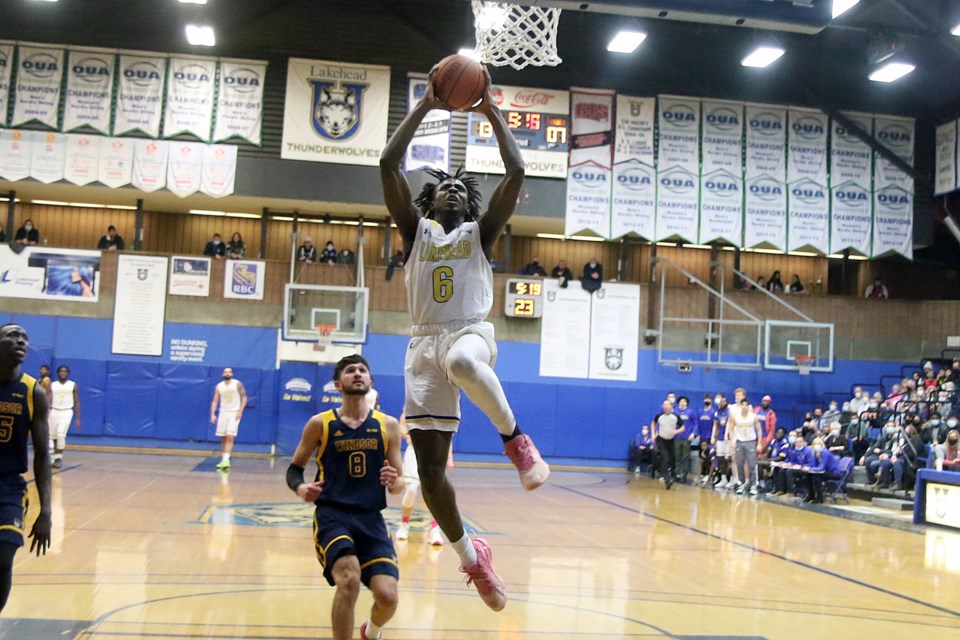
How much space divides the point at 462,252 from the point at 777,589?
5.22 m

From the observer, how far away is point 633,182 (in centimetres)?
2347

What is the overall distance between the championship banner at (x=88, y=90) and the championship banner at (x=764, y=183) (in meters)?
15.3

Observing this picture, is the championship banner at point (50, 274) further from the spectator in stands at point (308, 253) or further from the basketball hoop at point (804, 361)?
the basketball hoop at point (804, 361)

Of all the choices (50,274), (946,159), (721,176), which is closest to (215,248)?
(50,274)

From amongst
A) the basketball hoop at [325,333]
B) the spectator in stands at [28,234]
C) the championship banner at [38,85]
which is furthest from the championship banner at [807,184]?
the spectator in stands at [28,234]

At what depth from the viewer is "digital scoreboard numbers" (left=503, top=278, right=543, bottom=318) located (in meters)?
23.6

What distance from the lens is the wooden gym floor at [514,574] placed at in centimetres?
657

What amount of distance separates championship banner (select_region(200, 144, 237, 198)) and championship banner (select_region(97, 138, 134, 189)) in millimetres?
1660

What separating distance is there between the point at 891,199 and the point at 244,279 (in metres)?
16.2

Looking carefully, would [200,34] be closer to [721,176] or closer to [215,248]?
[215,248]

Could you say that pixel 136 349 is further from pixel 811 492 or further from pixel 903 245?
pixel 903 245

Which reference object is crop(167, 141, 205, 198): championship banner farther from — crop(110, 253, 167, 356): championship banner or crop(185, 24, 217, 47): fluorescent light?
crop(185, 24, 217, 47): fluorescent light

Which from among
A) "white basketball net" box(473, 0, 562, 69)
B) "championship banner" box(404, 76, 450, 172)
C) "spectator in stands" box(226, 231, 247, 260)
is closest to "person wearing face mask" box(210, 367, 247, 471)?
"spectator in stands" box(226, 231, 247, 260)

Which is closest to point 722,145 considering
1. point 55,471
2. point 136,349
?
point 136,349
